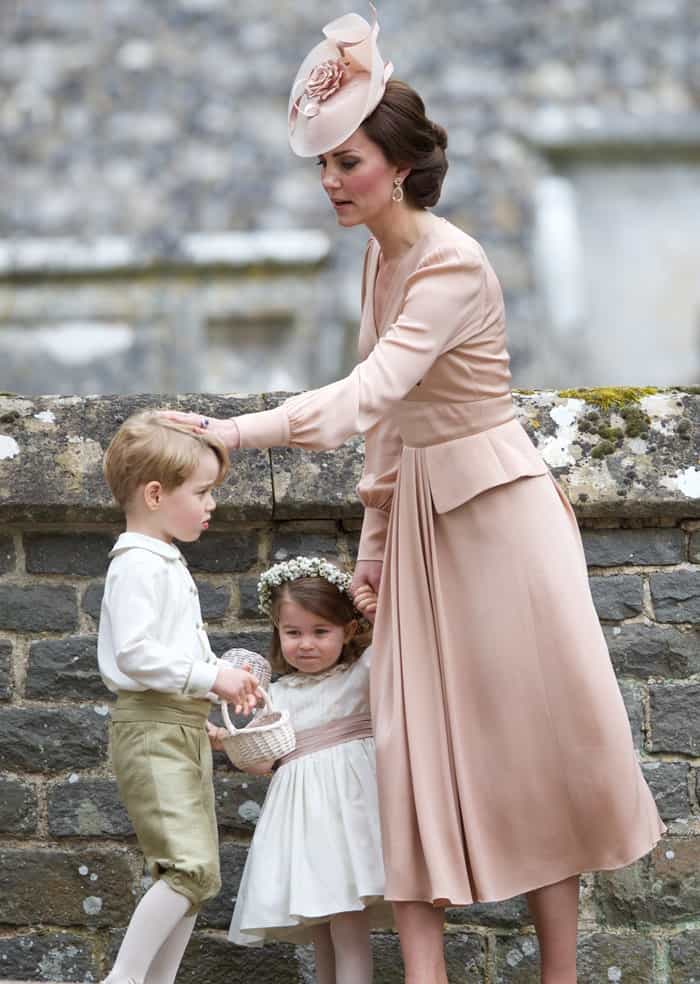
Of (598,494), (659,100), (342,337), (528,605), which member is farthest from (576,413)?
(659,100)

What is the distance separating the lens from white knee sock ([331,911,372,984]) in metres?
3.31

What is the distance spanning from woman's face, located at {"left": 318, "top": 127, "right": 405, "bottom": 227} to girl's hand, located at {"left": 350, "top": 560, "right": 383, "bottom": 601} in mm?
697

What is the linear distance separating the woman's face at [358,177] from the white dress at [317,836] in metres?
0.97

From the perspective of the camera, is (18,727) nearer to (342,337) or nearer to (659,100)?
(342,337)

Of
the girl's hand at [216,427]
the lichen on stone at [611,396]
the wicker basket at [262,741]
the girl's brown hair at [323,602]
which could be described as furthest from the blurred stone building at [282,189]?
the girl's hand at [216,427]

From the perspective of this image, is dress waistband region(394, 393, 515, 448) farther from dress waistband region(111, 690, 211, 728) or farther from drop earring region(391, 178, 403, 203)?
dress waistband region(111, 690, 211, 728)

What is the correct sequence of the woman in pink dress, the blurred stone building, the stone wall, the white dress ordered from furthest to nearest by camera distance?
1. the blurred stone building
2. the stone wall
3. the white dress
4. the woman in pink dress

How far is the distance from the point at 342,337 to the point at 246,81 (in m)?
1.88

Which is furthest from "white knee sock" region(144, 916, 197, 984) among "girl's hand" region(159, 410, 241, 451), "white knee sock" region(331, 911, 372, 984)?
"girl's hand" region(159, 410, 241, 451)

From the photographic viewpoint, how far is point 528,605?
10.0ft

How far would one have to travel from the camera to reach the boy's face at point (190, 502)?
3117 millimetres

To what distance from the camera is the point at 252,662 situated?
11.4ft

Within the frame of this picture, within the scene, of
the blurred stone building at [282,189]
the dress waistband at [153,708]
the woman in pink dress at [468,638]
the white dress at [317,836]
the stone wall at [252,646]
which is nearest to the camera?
the woman in pink dress at [468,638]

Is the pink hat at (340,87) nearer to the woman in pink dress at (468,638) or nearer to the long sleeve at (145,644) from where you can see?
the woman in pink dress at (468,638)
